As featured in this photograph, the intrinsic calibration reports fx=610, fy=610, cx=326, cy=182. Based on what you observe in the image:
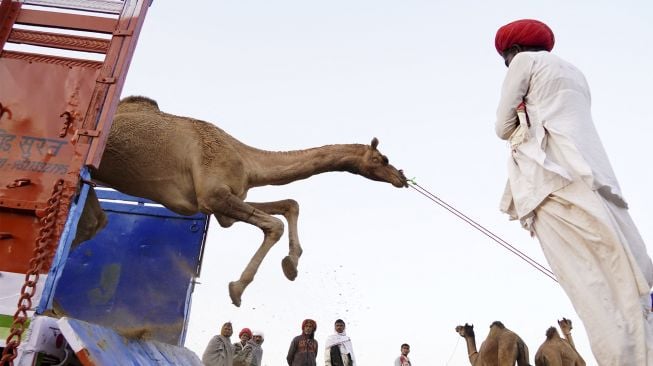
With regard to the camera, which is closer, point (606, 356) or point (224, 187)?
point (606, 356)

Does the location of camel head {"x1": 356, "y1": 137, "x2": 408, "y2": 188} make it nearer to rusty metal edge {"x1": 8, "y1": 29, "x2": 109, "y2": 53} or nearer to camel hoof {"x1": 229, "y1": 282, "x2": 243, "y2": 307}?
camel hoof {"x1": 229, "y1": 282, "x2": 243, "y2": 307}

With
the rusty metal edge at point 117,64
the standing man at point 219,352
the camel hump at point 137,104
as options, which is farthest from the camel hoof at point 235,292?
the standing man at point 219,352

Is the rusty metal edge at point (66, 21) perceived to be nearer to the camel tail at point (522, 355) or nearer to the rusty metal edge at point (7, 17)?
the rusty metal edge at point (7, 17)

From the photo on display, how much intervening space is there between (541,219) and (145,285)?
5128mm

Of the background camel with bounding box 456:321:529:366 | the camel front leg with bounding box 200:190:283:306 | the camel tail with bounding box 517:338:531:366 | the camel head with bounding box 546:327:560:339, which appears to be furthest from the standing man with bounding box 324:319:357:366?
the camel front leg with bounding box 200:190:283:306

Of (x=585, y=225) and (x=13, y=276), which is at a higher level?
(x=585, y=225)

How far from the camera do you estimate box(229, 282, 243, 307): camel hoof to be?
667 cm

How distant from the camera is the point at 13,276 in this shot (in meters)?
3.68

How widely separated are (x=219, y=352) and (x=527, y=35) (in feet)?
27.5

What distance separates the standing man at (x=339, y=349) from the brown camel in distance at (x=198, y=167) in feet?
13.8

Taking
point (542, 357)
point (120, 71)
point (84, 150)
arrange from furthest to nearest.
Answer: point (542, 357)
point (120, 71)
point (84, 150)

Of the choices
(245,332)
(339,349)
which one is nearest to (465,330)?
(339,349)

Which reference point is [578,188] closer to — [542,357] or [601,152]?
[601,152]

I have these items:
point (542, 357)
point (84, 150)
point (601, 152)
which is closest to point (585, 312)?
point (601, 152)
